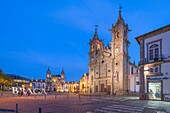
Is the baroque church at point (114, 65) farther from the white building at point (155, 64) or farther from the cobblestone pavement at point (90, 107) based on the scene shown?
the cobblestone pavement at point (90, 107)

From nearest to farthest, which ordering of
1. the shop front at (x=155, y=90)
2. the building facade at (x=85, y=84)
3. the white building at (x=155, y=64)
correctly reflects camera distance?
the white building at (x=155, y=64) → the shop front at (x=155, y=90) → the building facade at (x=85, y=84)

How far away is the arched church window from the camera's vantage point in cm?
3117

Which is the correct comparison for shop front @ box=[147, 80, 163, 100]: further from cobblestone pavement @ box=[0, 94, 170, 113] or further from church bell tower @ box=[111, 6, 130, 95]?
church bell tower @ box=[111, 6, 130, 95]

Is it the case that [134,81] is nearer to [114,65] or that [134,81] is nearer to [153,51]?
[114,65]

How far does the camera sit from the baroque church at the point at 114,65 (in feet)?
196

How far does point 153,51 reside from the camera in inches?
1253

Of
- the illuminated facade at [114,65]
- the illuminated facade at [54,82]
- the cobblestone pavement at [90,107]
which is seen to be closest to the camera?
the cobblestone pavement at [90,107]

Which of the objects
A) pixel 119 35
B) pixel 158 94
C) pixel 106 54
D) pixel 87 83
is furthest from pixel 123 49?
pixel 158 94

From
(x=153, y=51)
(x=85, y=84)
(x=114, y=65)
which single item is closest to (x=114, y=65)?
(x=114, y=65)

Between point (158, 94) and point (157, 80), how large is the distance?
2.00 metres

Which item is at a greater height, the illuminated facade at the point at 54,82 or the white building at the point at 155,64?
the white building at the point at 155,64

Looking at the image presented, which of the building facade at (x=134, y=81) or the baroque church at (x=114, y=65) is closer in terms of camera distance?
the building facade at (x=134, y=81)

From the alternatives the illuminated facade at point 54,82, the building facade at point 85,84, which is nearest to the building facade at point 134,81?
the building facade at point 85,84

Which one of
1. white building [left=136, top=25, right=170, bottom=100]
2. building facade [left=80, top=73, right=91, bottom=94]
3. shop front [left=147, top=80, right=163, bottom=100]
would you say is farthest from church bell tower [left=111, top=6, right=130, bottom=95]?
shop front [left=147, top=80, right=163, bottom=100]
